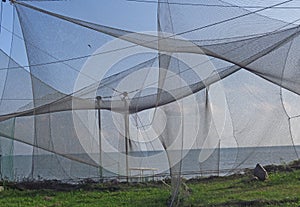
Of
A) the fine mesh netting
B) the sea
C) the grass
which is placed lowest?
the grass

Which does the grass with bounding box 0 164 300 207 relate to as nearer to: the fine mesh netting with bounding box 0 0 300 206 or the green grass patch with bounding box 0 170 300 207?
the green grass patch with bounding box 0 170 300 207

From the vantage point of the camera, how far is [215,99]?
22.5 feet

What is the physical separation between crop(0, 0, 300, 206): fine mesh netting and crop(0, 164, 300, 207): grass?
0.92 feet

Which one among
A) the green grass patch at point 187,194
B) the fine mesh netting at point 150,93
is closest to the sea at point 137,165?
the fine mesh netting at point 150,93

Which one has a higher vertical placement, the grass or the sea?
the sea

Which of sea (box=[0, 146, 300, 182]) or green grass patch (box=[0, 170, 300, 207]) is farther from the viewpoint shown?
sea (box=[0, 146, 300, 182])

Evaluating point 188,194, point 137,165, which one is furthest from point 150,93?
point 188,194

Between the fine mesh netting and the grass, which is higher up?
the fine mesh netting

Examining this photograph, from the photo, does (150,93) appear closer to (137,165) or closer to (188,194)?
(137,165)

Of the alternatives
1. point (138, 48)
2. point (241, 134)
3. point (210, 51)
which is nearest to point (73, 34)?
point (138, 48)

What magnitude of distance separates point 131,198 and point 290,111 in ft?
8.14

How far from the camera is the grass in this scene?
6.01 metres

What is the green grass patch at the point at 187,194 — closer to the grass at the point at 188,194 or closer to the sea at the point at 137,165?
the grass at the point at 188,194

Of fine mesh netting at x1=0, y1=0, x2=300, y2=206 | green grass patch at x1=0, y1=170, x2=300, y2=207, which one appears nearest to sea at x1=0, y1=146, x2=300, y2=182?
fine mesh netting at x1=0, y1=0, x2=300, y2=206
